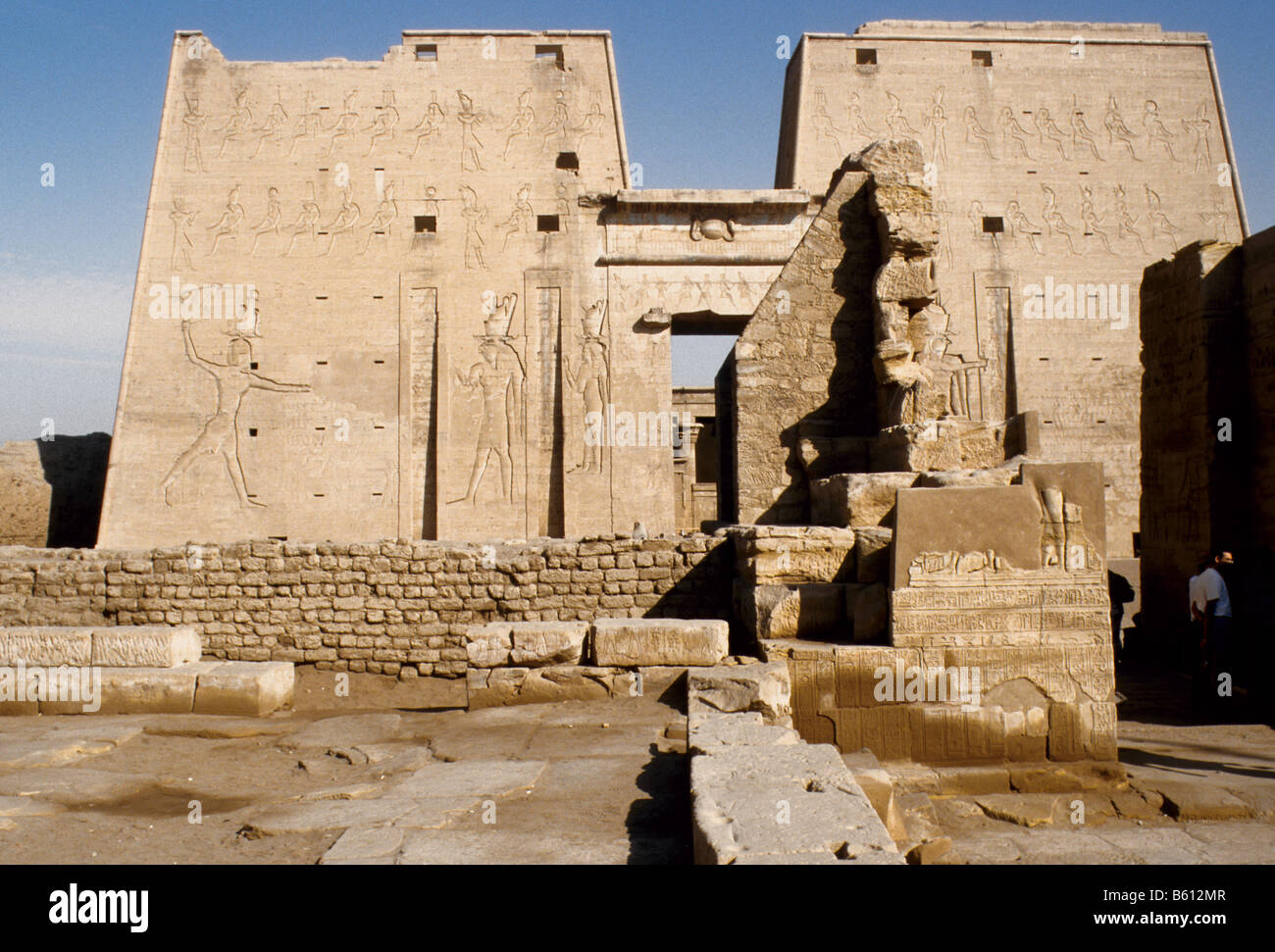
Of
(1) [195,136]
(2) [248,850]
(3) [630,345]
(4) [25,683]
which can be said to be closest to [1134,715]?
(2) [248,850]

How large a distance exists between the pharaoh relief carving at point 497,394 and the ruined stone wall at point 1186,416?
30.3 ft

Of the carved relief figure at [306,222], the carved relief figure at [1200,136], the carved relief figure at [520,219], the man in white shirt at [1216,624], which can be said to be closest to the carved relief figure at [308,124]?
the carved relief figure at [306,222]

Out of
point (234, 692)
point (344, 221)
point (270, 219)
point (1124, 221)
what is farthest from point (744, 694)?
point (1124, 221)

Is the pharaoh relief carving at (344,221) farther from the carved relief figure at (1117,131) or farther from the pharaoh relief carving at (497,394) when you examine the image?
the carved relief figure at (1117,131)

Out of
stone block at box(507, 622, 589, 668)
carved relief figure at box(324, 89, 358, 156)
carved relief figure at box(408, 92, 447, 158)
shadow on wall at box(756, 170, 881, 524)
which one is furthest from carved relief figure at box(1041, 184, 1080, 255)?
stone block at box(507, 622, 589, 668)

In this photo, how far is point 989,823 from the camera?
180 inches

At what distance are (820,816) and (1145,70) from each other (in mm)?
18964

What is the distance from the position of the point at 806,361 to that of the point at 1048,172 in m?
11.4

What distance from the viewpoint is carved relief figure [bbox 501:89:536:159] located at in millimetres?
16062

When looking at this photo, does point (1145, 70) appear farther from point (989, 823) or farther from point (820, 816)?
point (820, 816)

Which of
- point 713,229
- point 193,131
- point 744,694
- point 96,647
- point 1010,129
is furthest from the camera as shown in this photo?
point 1010,129

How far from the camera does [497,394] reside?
15445 mm

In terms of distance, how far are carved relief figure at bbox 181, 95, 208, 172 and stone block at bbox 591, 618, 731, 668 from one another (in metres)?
13.9

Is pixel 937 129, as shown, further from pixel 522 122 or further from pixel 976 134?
pixel 522 122
